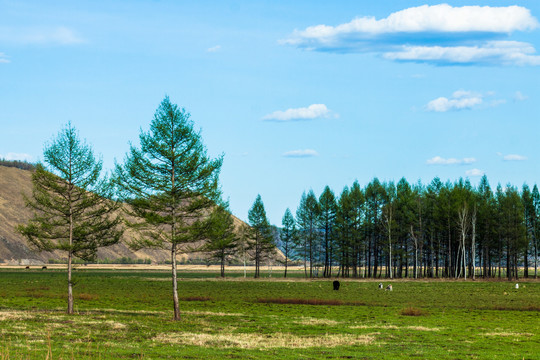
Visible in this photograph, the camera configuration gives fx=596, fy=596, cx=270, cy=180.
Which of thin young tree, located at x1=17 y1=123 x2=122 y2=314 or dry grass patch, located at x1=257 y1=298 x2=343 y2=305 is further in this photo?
dry grass patch, located at x1=257 y1=298 x2=343 y2=305

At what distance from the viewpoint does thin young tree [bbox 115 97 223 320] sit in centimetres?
4019

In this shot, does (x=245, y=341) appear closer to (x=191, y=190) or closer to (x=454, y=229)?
(x=191, y=190)

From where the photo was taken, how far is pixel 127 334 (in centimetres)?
3120

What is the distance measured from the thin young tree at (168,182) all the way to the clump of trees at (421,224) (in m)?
86.7

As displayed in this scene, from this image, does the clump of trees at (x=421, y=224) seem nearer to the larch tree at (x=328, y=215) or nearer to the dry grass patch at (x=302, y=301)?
the larch tree at (x=328, y=215)

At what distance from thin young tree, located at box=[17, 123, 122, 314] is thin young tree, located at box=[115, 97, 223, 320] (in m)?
3.36

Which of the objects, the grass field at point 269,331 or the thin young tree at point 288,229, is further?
the thin young tree at point 288,229

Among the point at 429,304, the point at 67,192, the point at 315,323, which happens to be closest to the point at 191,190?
the point at 67,192

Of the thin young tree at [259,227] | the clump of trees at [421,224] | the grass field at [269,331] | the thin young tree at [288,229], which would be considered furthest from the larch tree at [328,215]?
the grass field at [269,331]

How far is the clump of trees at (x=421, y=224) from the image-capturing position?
121 meters

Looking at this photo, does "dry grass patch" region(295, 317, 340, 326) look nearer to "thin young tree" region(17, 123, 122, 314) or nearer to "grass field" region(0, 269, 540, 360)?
"grass field" region(0, 269, 540, 360)

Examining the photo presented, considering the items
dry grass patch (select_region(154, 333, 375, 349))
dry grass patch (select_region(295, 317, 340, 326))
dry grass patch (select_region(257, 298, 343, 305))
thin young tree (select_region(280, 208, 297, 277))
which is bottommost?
dry grass patch (select_region(257, 298, 343, 305))

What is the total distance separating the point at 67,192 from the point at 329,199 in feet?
304

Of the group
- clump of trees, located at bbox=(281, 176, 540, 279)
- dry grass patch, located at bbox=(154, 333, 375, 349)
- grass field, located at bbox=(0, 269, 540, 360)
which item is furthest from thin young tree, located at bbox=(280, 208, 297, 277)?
dry grass patch, located at bbox=(154, 333, 375, 349)
